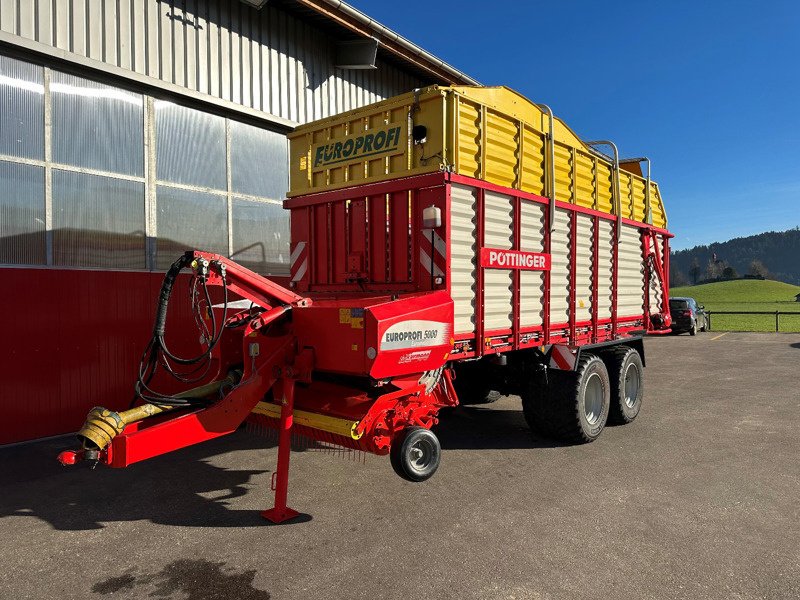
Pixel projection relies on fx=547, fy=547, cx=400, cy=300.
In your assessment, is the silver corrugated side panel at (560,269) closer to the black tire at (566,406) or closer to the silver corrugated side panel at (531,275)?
the silver corrugated side panel at (531,275)

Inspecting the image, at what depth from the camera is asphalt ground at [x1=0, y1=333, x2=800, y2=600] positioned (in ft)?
10.6

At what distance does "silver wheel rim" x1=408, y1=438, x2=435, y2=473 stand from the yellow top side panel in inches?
88.0

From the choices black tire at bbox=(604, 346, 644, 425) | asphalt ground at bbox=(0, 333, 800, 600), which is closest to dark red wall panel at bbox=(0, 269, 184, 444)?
asphalt ground at bbox=(0, 333, 800, 600)

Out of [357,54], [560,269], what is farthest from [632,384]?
[357,54]

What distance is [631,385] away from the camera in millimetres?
7445

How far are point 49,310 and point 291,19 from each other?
591cm

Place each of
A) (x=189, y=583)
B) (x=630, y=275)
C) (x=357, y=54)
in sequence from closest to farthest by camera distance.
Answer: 1. (x=189, y=583)
2. (x=630, y=275)
3. (x=357, y=54)

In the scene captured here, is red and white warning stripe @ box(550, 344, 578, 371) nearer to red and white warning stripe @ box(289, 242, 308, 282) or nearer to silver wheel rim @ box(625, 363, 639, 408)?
silver wheel rim @ box(625, 363, 639, 408)

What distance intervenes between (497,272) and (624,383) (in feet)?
10.3

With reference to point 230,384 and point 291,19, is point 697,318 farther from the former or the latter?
point 230,384

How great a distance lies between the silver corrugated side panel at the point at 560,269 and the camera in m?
5.84

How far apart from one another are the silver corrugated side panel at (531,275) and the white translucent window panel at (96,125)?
5.17m

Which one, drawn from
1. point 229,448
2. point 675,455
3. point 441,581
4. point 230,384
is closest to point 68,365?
point 229,448

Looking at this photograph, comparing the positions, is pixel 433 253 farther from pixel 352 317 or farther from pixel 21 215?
pixel 21 215
